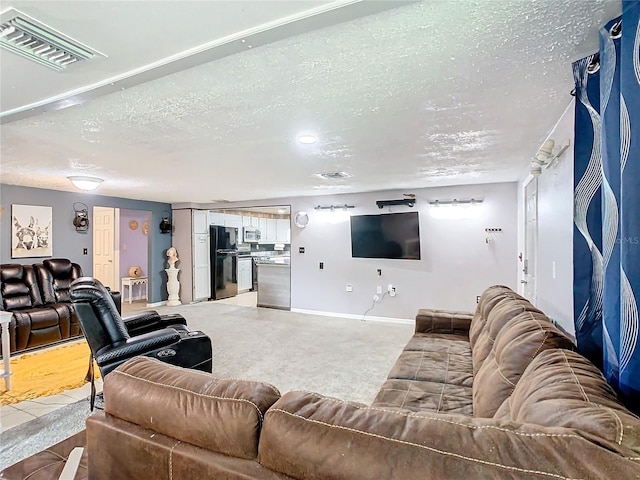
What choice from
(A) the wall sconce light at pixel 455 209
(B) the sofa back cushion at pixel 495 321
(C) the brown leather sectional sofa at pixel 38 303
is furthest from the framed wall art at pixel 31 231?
(B) the sofa back cushion at pixel 495 321

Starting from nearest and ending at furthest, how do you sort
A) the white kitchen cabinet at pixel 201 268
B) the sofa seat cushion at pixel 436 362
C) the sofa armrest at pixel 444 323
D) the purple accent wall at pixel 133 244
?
the sofa seat cushion at pixel 436 362
the sofa armrest at pixel 444 323
the white kitchen cabinet at pixel 201 268
the purple accent wall at pixel 133 244

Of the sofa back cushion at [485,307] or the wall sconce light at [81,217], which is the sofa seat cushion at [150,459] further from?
the wall sconce light at [81,217]

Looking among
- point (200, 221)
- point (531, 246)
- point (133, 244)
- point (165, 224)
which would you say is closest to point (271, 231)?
point (200, 221)

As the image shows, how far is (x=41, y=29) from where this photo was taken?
4.18ft

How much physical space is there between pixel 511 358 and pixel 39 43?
2477mm

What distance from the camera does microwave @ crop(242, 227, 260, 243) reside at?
9.15 metres

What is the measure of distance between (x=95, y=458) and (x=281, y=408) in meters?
0.78

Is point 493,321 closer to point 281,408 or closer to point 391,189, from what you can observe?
point 281,408

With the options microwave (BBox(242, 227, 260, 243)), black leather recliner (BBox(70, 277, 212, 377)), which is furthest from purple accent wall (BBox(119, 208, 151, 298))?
black leather recliner (BBox(70, 277, 212, 377))

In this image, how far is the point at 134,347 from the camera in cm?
252

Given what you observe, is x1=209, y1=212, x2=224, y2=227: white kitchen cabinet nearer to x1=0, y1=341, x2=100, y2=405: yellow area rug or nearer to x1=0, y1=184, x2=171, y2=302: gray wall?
x1=0, y1=184, x2=171, y2=302: gray wall

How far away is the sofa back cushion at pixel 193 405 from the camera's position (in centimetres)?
95

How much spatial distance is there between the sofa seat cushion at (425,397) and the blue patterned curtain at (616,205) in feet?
2.26

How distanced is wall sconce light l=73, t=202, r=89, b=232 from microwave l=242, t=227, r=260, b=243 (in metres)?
3.75
